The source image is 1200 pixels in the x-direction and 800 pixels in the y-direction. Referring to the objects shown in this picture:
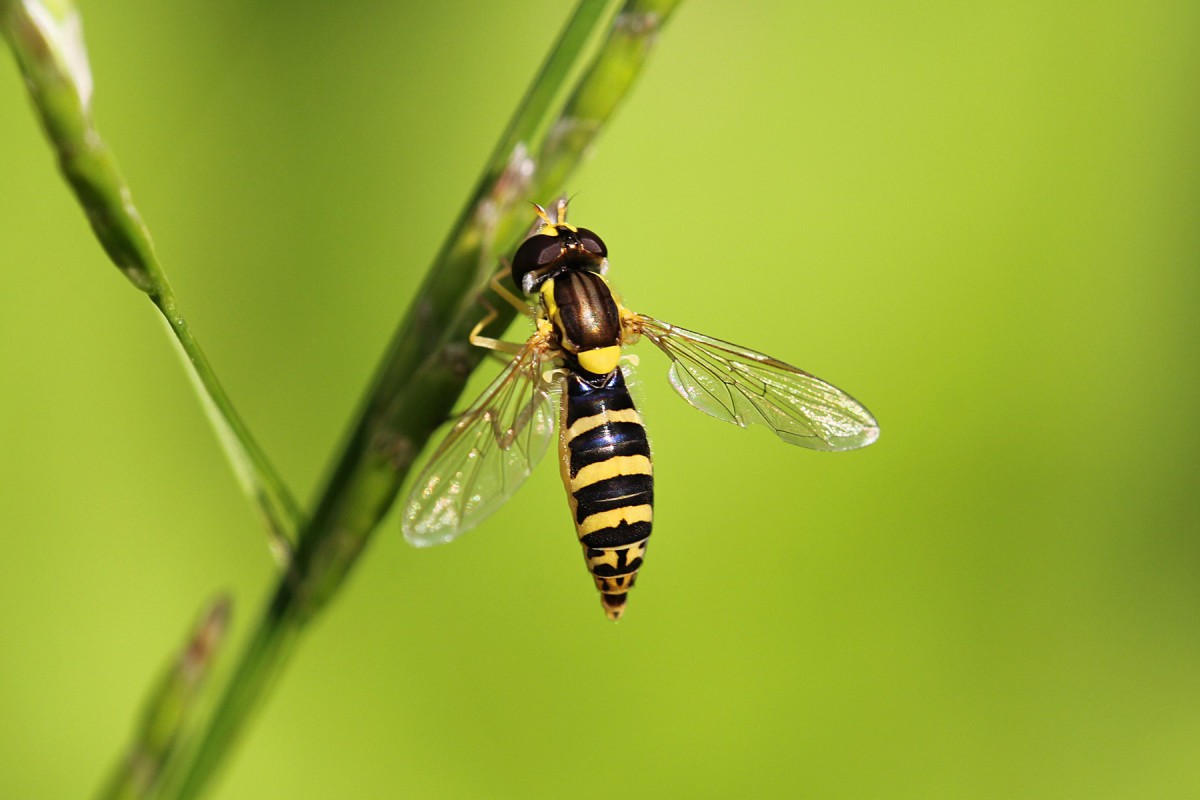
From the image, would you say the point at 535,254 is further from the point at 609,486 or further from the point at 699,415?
the point at 699,415

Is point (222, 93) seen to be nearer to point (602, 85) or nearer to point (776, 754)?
point (602, 85)

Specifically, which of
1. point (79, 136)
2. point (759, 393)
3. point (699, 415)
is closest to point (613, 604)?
point (759, 393)

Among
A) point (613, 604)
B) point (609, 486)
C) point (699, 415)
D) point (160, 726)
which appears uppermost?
point (699, 415)

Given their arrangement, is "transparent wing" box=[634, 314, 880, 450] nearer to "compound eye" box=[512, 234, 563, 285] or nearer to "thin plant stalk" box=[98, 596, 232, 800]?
"compound eye" box=[512, 234, 563, 285]

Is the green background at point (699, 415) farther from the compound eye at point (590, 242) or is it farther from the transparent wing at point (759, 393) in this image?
the compound eye at point (590, 242)

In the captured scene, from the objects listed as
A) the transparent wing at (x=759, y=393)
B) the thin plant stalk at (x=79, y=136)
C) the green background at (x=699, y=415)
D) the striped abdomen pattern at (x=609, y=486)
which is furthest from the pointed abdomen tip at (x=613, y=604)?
the thin plant stalk at (x=79, y=136)

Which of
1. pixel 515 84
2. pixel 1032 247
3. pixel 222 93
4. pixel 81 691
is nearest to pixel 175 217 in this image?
pixel 222 93

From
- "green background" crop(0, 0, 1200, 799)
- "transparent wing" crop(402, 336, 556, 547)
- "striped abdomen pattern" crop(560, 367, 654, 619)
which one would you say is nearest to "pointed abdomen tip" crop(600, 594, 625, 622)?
"striped abdomen pattern" crop(560, 367, 654, 619)

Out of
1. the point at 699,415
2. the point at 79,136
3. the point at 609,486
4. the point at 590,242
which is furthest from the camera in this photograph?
the point at 699,415
